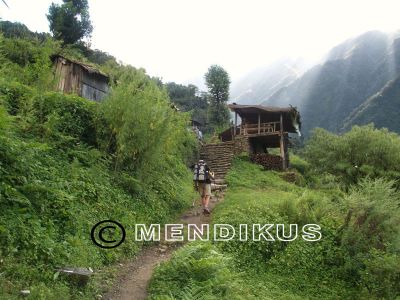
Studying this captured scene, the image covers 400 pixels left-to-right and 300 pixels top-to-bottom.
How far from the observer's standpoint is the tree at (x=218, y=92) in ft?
124

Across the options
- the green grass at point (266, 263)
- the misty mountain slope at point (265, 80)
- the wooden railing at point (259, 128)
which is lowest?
the green grass at point (266, 263)

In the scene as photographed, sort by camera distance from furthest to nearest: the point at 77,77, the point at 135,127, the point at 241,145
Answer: the point at 241,145 < the point at 77,77 < the point at 135,127

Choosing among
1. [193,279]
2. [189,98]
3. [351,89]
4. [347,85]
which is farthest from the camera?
[347,85]

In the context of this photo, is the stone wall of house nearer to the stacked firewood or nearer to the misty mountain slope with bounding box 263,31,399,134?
the stacked firewood

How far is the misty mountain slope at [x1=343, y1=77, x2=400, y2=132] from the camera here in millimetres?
51188

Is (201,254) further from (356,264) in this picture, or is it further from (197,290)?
(356,264)

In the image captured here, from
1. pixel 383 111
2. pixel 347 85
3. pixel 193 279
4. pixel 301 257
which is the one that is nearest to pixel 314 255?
pixel 301 257

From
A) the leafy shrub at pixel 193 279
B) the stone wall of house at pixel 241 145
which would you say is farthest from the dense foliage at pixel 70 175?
the stone wall of house at pixel 241 145

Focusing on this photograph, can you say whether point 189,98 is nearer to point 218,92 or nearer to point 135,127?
point 218,92

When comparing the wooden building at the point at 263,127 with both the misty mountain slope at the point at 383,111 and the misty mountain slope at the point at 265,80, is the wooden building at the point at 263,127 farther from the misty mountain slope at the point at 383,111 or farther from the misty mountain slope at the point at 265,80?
the misty mountain slope at the point at 265,80

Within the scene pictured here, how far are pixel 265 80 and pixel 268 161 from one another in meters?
93.0

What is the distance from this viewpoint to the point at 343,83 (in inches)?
2862

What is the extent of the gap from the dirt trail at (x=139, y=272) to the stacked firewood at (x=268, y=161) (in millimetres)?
17010

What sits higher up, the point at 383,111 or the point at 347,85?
the point at 347,85
